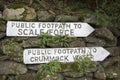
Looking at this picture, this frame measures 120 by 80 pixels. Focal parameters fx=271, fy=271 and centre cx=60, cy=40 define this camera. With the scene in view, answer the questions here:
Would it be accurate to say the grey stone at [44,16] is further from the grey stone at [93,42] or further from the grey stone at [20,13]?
the grey stone at [93,42]

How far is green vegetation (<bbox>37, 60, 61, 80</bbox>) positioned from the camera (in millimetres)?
4254

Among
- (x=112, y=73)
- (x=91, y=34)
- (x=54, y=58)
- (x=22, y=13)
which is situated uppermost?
(x=22, y=13)

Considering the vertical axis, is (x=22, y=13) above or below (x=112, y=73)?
above

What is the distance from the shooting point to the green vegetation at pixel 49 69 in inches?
167

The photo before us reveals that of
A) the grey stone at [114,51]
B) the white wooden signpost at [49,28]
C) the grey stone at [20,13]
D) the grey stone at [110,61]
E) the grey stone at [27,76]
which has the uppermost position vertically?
the grey stone at [20,13]

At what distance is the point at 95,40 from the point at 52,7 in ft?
2.95

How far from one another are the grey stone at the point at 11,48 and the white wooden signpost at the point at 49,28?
13cm

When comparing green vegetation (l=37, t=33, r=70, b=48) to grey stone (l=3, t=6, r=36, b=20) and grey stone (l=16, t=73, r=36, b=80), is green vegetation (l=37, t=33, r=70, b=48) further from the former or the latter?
grey stone (l=16, t=73, r=36, b=80)

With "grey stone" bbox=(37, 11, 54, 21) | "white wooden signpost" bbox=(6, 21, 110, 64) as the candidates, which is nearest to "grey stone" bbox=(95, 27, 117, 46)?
"white wooden signpost" bbox=(6, 21, 110, 64)

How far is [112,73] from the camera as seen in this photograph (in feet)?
15.0

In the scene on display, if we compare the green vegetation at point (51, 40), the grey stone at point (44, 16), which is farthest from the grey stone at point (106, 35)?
the grey stone at point (44, 16)

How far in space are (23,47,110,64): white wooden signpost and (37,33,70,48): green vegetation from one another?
0.09 meters

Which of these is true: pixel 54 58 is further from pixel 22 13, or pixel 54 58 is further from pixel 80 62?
pixel 22 13

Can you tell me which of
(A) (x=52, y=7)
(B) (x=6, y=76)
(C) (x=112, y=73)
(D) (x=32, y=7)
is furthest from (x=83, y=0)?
(B) (x=6, y=76)
